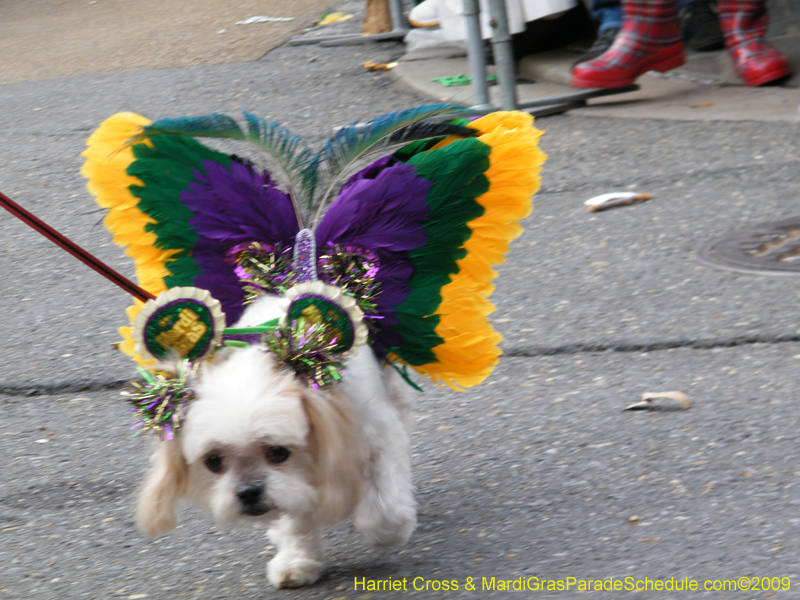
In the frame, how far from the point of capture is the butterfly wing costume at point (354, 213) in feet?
8.15

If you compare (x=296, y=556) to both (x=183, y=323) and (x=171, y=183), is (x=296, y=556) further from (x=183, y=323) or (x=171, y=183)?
(x=171, y=183)

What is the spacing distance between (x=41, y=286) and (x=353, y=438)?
9.79 ft

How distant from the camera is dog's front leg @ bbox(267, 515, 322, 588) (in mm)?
2404

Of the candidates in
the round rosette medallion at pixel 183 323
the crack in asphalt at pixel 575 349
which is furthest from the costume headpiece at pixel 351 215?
the crack in asphalt at pixel 575 349

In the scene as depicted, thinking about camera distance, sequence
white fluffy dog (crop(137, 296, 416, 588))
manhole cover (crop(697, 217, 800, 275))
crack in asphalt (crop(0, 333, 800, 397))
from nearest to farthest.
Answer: white fluffy dog (crop(137, 296, 416, 588)) < crack in asphalt (crop(0, 333, 800, 397)) < manhole cover (crop(697, 217, 800, 275))

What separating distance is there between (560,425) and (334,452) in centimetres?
117

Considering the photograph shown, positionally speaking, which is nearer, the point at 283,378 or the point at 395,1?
the point at 283,378

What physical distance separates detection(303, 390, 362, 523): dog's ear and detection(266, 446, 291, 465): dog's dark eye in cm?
6

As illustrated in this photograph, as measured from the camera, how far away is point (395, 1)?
355 inches

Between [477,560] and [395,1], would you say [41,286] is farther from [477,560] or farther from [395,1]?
[395,1]

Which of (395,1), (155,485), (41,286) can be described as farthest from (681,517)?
(395,1)

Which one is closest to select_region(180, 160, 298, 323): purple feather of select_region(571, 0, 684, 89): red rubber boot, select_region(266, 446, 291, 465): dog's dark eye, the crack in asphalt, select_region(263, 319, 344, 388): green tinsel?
select_region(263, 319, 344, 388): green tinsel

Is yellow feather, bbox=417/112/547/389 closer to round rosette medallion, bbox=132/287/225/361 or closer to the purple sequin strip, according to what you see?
the purple sequin strip

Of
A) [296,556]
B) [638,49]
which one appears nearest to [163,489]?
[296,556]
